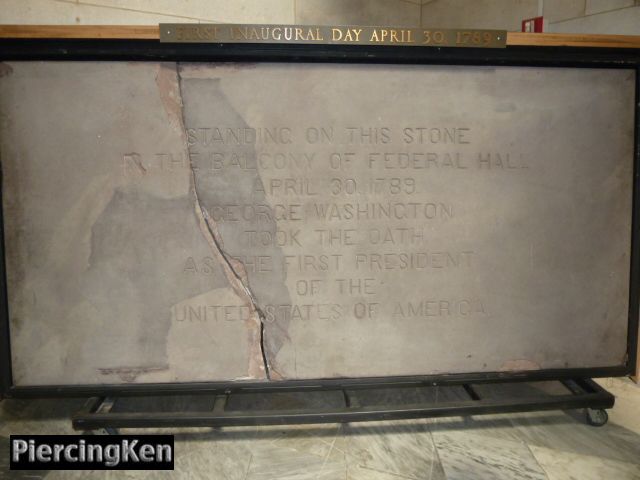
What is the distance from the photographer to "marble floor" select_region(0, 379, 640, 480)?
4.92 ft

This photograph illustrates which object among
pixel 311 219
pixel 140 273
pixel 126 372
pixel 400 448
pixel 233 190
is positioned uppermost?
pixel 233 190

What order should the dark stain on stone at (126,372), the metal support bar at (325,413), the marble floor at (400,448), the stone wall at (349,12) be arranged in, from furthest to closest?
1. the stone wall at (349,12)
2. the dark stain on stone at (126,372)
3. the metal support bar at (325,413)
4. the marble floor at (400,448)

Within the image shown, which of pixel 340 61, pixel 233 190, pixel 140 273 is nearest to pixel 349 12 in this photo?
pixel 340 61

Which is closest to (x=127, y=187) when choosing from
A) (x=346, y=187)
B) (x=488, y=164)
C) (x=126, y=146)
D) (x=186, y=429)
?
(x=126, y=146)

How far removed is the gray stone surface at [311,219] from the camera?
5.39 ft

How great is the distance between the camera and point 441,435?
5.62ft

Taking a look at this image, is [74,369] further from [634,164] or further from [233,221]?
[634,164]

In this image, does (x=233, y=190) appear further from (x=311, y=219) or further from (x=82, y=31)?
(x=82, y=31)

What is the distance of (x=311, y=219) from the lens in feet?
5.67

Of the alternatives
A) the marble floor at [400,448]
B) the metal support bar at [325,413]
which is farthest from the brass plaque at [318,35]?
the marble floor at [400,448]

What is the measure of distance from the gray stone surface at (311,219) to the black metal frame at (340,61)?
0.04m

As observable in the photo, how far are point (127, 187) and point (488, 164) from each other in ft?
5.18

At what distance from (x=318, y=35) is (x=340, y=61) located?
0.53 feet

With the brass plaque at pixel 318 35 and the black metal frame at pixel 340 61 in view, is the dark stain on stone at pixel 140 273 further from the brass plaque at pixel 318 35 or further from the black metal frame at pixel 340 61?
the brass plaque at pixel 318 35
